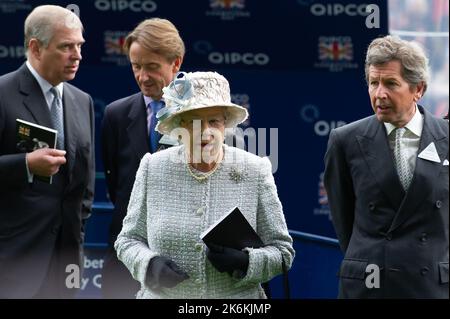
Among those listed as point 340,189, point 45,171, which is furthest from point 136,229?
point 340,189

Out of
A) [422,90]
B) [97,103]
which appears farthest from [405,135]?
[97,103]

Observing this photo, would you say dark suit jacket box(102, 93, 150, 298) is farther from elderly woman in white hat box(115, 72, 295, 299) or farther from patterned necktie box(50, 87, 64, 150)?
elderly woman in white hat box(115, 72, 295, 299)

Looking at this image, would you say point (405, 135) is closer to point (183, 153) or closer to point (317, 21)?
point (183, 153)

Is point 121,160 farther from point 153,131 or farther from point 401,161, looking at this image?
point 401,161

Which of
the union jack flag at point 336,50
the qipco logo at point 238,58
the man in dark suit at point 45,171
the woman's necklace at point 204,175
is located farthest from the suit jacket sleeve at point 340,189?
the qipco logo at point 238,58

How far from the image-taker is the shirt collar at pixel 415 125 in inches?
215

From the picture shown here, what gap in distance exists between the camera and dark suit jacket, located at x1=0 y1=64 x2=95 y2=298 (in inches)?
233

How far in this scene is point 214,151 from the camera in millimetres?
5023

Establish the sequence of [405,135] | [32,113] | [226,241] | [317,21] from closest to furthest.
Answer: [226,241] → [405,135] → [32,113] → [317,21]

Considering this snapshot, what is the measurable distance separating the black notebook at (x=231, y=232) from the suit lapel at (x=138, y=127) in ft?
4.91

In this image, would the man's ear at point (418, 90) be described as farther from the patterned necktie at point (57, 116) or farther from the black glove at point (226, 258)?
the patterned necktie at point (57, 116)

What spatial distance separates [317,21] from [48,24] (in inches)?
83.8

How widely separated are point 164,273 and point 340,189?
1117 millimetres

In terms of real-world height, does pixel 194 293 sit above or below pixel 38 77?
below
